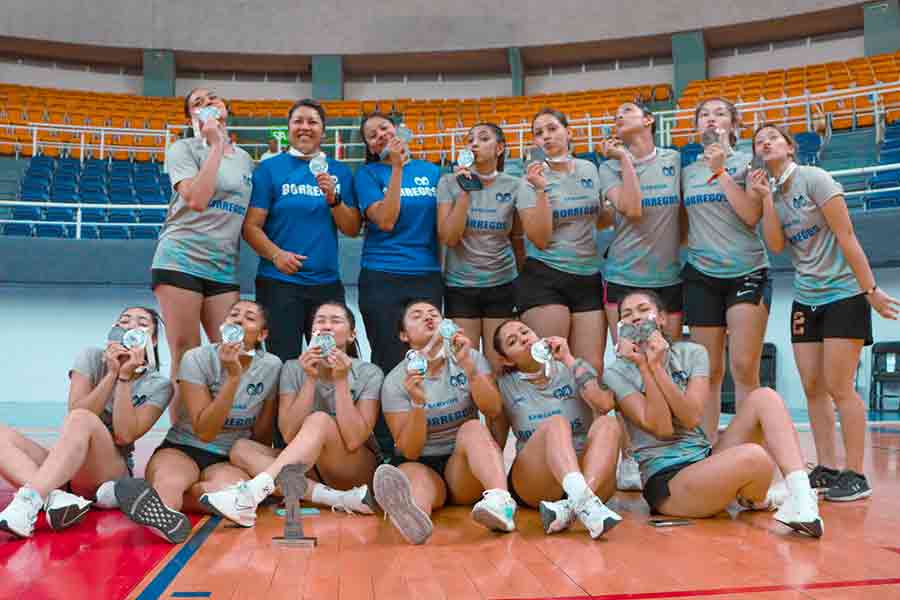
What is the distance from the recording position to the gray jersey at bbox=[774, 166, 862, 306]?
12.8ft

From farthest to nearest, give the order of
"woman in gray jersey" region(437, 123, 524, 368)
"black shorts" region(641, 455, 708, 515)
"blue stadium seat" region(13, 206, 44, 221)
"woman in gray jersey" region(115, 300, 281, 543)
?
"blue stadium seat" region(13, 206, 44, 221) < "woman in gray jersey" region(437, 123, 524, 368) < "woman in gray jersey" region(115, 300, 281, 543) < "black shorts" region(641, 455, 708, 515)

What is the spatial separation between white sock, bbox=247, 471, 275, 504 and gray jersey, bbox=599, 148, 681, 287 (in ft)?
6.75

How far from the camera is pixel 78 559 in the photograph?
2.83m

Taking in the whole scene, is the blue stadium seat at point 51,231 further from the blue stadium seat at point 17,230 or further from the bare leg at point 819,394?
the bare leg at point 819,394

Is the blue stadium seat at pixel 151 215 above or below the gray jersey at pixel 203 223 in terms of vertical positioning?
above

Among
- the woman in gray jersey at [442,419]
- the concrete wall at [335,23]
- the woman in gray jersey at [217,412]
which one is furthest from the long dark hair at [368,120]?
the concrete wall at [335,23]

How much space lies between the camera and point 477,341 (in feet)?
14.3

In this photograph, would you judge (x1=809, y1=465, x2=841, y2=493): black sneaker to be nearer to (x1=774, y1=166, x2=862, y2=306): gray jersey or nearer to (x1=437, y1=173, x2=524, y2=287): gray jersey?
(x1=774, y1=166, x2=862, y2=306): gray jersey

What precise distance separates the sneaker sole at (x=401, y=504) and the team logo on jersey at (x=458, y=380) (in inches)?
33.0

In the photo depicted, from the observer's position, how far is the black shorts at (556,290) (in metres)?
4.16

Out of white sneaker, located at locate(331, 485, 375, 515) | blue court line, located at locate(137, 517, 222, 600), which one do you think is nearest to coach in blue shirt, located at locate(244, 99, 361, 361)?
white sneaker, located at locate(331, 485, 375, 515)

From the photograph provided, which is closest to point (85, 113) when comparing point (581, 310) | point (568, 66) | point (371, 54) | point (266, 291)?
point (371, 54)

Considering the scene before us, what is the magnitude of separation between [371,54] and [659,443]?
573 inches

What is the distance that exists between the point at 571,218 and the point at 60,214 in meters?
9.35
